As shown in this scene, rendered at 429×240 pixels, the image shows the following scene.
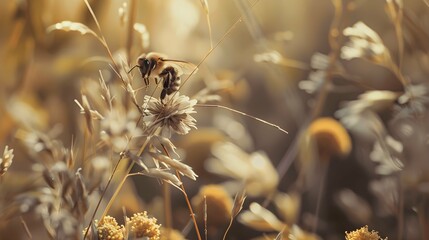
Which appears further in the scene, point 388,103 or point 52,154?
point 388,103

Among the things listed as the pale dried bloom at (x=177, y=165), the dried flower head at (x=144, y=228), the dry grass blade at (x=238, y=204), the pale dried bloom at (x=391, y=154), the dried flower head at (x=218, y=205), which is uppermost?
the pale dried bloom at (x=177, y=165)

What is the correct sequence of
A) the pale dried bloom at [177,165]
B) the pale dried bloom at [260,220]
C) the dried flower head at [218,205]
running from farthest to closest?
1. the dried flower head at [218,205]
2. the pale dried bloom at [260,220]
3. the pale dried bloom at [177,165]

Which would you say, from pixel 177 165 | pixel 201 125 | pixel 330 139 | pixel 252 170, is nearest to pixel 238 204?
pixel 177 165

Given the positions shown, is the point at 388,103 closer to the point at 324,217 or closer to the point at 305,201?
the point at 324,217

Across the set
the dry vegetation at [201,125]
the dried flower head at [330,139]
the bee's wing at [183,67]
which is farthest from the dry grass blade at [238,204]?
the dried flower head at [330,139]

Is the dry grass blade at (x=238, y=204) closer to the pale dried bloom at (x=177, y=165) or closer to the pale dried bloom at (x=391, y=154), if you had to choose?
the pale dried bloom at (x=177, y=165)

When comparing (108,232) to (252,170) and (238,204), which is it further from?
(252,170)

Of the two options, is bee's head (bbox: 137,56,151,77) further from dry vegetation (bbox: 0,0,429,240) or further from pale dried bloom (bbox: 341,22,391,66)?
pale dried bloom (bbox: 341,22,391,66)

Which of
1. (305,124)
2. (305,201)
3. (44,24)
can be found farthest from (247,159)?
(305,201)
